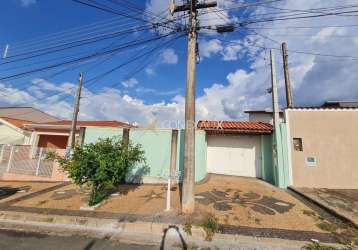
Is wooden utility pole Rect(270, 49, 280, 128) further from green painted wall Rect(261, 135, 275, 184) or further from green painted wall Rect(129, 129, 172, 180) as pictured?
green painted wall Rect(129, 129, 172, 180)

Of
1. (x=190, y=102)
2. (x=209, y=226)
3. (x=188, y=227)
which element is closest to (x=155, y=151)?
(x=190, y=102)

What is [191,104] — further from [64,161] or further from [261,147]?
[261,147]

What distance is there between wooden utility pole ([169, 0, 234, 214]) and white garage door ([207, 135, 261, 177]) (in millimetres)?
6165

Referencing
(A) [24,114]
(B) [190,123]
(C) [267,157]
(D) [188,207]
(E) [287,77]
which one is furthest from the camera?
(A) [24,114]

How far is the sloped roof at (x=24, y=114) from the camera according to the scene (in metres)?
24.8

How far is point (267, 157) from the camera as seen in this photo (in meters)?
10.7

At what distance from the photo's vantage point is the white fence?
10.8 metres

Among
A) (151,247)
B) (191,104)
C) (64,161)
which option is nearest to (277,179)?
(191,104)

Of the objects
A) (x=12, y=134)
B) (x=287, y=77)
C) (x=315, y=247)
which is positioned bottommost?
(x=315, y=247)

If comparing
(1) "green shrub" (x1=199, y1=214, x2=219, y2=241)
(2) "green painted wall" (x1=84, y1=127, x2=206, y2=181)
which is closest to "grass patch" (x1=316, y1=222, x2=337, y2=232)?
(1) "green shrub" (x1=199, y1=214, x2=219, y2=241)

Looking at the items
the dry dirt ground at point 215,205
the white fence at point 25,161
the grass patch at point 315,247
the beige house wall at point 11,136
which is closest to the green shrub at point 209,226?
the dry dirt ground at point 215,205

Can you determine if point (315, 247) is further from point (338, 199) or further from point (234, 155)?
point (234, 155)

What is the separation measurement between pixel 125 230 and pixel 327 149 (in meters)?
9.38

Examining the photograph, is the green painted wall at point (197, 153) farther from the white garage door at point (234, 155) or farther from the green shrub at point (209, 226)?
the green shrub at point (209, 226)
